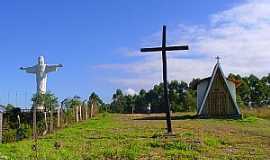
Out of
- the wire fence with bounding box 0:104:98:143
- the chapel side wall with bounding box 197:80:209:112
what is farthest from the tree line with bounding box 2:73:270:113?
the wire fence with bounding box 0:104:98:143

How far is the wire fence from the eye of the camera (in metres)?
25.3

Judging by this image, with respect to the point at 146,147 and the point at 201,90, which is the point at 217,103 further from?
the point at 146,147

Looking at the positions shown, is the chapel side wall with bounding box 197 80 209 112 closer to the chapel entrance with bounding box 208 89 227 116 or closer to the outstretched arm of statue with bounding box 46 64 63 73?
the chapel entrance with bounding box 208 89 227 116

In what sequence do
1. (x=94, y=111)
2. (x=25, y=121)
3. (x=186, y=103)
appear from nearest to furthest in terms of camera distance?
1. (x=25, y=121)
2. (x=94, y=111)
3. (x=186, y=103)

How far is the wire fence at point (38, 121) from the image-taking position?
25.3m

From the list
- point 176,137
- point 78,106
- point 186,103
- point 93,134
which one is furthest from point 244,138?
point 186,103

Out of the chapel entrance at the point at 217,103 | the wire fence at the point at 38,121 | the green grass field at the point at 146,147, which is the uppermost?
the chapel entrance at the point at 217,103

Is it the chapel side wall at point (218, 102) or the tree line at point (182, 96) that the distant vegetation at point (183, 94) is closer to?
the tree line at point (182, 96)

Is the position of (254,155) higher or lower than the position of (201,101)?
lower

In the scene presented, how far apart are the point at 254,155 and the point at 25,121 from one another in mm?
18139

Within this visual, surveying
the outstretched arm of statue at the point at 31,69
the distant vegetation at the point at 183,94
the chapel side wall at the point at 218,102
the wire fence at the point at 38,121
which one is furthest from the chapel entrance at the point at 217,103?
the distant vegetation at the point at 183,94

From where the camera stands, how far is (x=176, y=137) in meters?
21.0

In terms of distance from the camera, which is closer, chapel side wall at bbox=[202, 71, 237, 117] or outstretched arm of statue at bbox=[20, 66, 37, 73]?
outstretched arm of statue at bbox=[20, 66, 37, 73]

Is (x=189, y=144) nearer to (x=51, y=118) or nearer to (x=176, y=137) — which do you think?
(x=176, y=137)
